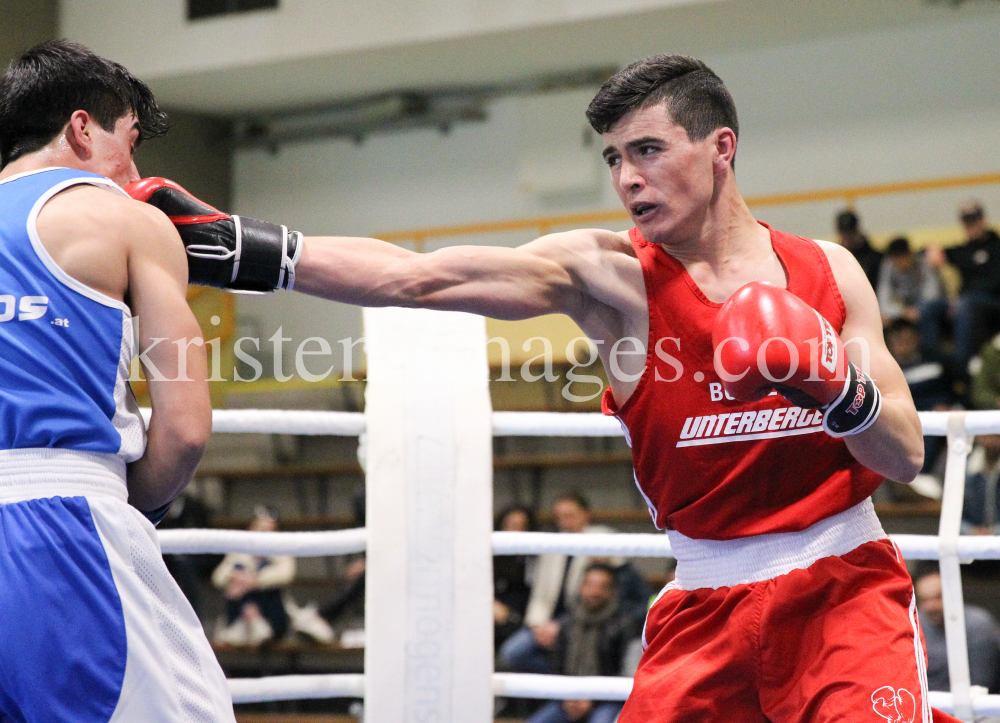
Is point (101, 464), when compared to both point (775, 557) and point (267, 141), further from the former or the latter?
point (267, 141)

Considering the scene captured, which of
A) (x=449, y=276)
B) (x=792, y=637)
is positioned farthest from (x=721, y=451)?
(x=449, y=276)

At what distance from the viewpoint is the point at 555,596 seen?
5262 millimetres

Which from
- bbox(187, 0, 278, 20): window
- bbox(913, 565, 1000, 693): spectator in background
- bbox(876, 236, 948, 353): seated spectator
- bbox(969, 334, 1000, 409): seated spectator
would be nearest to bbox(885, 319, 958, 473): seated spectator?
bbox(969, 334, 1000, 409): seated spectator

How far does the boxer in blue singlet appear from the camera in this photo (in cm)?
154

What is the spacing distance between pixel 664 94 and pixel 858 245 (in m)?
5.74

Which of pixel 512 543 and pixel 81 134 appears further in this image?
pixel 512 543

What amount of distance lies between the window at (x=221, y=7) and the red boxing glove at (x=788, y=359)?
8.56 m

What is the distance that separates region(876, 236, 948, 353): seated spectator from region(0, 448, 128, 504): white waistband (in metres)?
6.17

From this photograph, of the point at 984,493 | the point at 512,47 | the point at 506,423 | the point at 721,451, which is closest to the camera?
the point at 721,451

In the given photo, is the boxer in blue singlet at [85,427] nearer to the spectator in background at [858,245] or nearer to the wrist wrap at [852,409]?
the wrist wrap at [852,409]

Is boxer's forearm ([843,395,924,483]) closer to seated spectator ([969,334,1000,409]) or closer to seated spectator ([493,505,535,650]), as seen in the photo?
seated spectator ([493,505,535,650])

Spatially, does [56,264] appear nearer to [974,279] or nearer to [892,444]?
[892,444]

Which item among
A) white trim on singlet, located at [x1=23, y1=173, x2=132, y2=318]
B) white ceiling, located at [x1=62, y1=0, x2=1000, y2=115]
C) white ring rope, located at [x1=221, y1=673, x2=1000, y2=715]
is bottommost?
white ring rope, located at [x1=221, y1=673, x2=1000, y2=715]

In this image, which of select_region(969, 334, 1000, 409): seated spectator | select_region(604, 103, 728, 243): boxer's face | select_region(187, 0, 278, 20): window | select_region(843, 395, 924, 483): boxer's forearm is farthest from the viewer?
select_region(187, 0, 278, 20): window
